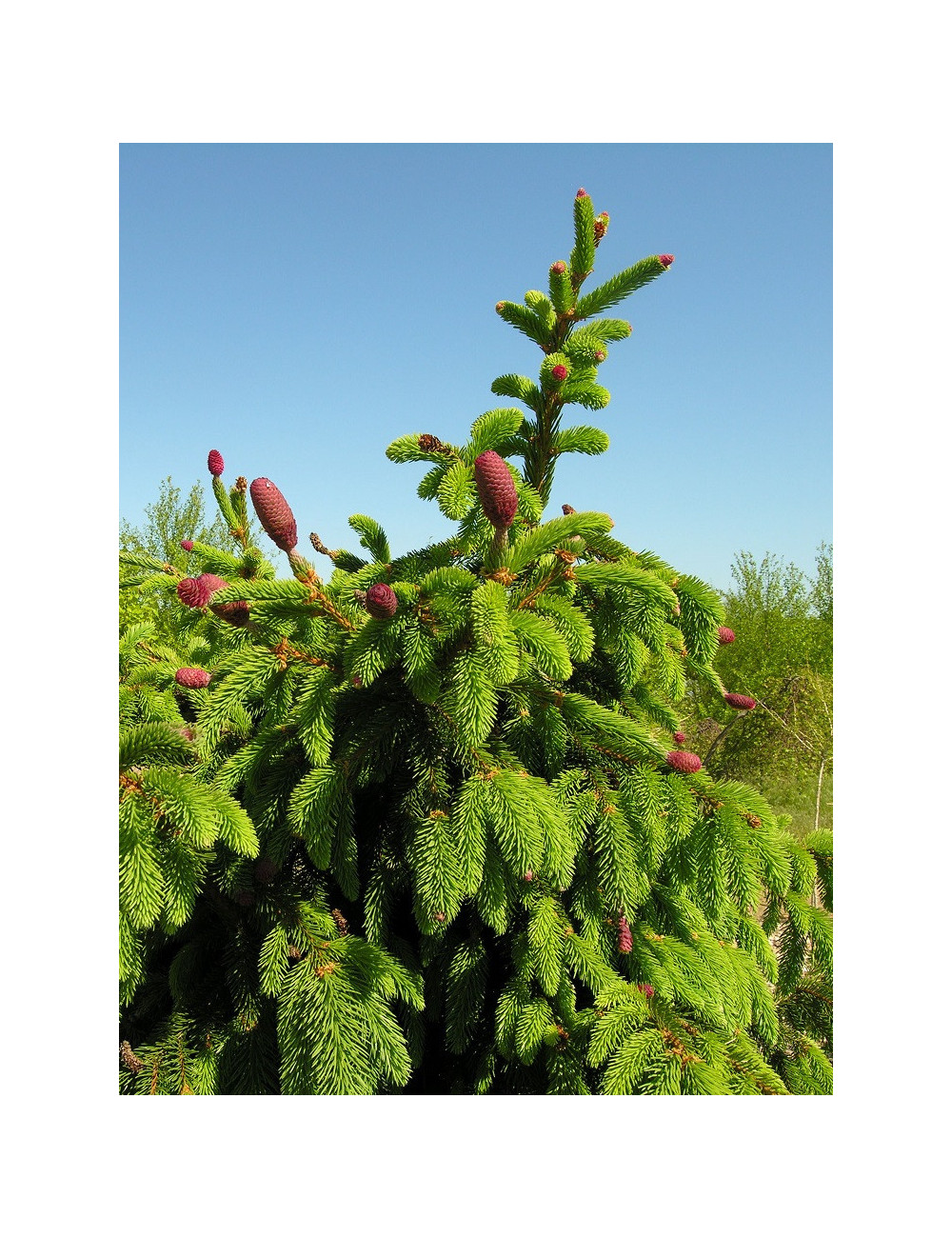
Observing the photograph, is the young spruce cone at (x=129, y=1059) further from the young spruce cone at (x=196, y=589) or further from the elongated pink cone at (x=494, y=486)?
the elongated pink cone at (x=494, y=486)

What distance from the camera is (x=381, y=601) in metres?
1.07

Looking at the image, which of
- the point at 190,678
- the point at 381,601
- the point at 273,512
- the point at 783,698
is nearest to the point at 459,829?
the point at 381,601

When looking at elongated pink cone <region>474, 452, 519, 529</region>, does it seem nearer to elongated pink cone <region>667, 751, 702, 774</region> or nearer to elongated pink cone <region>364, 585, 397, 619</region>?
elongated pink cone <region>364, 585, 397, 619</region>

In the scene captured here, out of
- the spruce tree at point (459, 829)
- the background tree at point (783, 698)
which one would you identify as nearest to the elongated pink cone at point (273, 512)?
the spruce tree at point (459, 829)

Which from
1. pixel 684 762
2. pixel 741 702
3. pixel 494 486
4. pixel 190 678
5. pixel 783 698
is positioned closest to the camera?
pixel 494 486

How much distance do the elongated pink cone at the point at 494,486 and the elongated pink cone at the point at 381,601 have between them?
0.21 meters

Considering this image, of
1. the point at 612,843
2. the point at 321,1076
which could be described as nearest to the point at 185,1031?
the point at 321,1076

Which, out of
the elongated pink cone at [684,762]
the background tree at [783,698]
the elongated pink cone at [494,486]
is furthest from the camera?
the background tree at [783,698]

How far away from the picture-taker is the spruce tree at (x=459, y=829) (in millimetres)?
1130

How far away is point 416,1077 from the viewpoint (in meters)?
1.58

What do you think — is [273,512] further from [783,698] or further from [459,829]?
[783,698]

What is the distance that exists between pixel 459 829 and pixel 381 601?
41 cm

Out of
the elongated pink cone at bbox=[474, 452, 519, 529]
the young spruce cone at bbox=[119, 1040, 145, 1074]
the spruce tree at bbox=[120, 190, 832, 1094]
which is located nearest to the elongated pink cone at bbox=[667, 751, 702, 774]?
the spruce tree at bbox=[120, 190, 832, 1094]

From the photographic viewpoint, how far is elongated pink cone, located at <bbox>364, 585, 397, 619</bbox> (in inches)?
42.1
